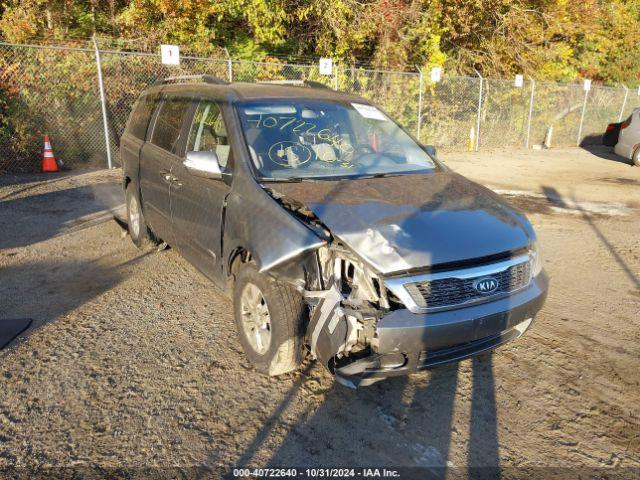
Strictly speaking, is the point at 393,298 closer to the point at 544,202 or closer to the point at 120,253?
the point at 120,253

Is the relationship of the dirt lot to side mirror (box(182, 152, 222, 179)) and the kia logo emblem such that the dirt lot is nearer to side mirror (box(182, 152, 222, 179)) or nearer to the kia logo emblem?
the kia logo emblem

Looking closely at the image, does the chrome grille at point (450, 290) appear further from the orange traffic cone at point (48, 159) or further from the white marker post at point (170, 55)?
the orange traffic cone at point (48, 159)

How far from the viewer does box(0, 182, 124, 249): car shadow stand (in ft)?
21.7

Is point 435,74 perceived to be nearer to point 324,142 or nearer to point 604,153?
point 604,153

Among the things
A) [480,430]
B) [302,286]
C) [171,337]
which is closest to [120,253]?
[171,337]

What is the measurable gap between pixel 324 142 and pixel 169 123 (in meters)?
1.68

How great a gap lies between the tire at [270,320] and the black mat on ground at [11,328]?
1.79 m

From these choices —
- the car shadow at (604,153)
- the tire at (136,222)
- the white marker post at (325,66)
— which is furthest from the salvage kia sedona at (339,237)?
the car shadow at (604,153)

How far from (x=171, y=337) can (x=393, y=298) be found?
1992mm

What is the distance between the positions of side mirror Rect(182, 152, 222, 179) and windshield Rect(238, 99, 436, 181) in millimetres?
272

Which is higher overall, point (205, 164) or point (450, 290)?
point (205, 164)

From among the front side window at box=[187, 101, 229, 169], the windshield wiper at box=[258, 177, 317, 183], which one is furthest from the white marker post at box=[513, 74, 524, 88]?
the windshield wiper at box=[258, 177, 317, 183]

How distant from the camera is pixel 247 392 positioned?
327 cm


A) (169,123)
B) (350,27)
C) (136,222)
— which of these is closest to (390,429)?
(169,123)
